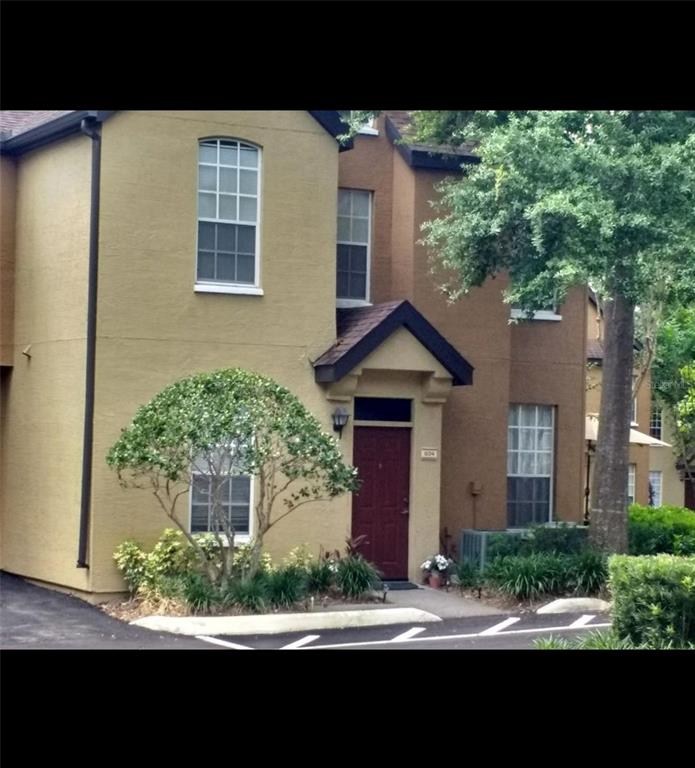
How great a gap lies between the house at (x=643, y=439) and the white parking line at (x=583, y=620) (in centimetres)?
628

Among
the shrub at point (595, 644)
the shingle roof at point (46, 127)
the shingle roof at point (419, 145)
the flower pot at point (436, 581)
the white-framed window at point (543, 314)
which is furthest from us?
the white-framed window at point (543, 314)

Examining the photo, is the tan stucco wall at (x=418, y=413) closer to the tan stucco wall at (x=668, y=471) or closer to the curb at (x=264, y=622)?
the curb at (x=264, y=622)

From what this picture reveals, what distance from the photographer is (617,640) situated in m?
12.5

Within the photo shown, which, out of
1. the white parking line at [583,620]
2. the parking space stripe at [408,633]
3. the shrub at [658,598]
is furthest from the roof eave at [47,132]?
the shrub at [658,598]

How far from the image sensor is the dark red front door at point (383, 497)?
17719 mm

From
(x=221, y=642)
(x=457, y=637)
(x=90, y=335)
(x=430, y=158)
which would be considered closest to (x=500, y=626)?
(x=457, y=637)

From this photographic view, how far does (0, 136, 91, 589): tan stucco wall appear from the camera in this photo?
16516 millimetres

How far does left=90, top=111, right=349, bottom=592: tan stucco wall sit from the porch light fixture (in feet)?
0.56

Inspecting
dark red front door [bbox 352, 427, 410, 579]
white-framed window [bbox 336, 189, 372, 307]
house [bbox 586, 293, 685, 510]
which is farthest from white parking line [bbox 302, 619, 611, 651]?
house [bbox 586, 293, 685, 510]

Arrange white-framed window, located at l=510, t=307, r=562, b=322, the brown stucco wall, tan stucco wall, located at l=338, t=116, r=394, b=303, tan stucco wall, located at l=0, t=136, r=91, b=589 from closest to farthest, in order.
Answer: tan stucco wall, located at l=0, t=136, r=91, b=589
the brown stucco wall
tan stucco wall, located at l=338, t=116, r=394, b=303
white-framed window, located at l=510, t=307, r=562, b=322

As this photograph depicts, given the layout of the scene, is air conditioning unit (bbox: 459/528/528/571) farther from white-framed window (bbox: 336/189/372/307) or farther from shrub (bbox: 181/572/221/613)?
shrub (bbox: 181/572/221/613)
